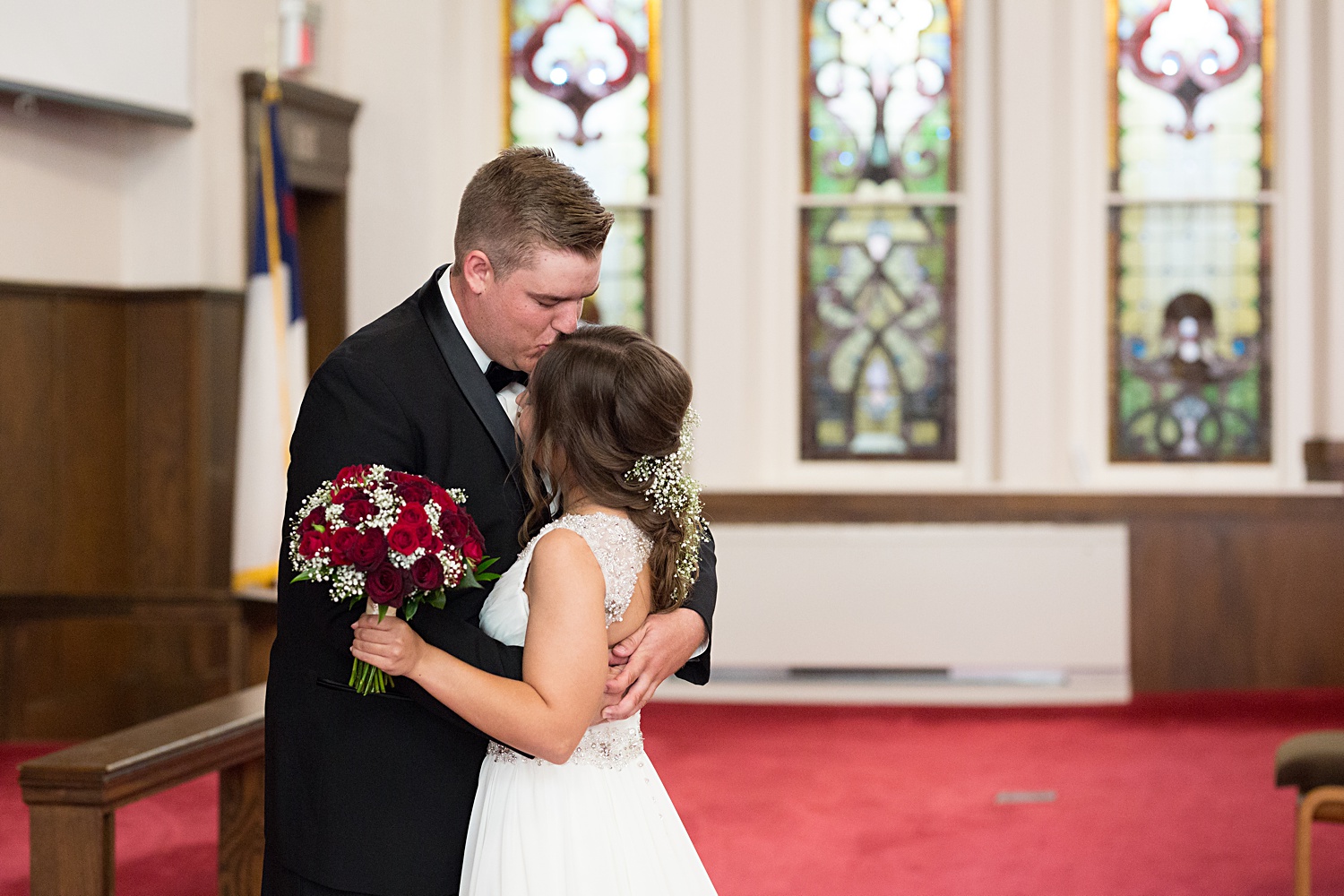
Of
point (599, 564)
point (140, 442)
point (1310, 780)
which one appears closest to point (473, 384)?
point (599, 564)

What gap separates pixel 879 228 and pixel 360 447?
5.66 m

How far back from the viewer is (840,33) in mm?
7242

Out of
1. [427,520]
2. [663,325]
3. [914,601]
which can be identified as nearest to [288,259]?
[663,325]

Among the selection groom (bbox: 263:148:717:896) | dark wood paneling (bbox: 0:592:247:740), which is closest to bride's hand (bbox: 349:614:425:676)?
groom (bbox: 263:148:717:896)

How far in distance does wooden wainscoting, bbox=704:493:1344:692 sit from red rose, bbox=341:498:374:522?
519cm

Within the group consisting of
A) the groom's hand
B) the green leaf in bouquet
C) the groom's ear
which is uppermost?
the groom's ear

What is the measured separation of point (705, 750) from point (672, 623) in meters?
3.88

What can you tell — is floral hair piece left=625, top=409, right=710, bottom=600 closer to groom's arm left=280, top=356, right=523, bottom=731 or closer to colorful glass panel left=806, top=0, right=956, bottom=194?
groom's arm left=280, top=356, right=523, bottom=731

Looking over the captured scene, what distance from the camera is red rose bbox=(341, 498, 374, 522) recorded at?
5.57ft

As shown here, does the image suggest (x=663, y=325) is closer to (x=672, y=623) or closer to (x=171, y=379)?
(x=171, y=379)

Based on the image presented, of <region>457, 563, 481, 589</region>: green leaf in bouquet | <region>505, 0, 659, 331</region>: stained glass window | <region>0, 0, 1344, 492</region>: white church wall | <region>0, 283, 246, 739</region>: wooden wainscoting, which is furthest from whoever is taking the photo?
<region>505, 0, 659, 331</region>: stained glass window

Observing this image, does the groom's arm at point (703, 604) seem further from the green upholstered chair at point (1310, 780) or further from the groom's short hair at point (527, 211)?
the green upholstered chair at point (1310, 780)

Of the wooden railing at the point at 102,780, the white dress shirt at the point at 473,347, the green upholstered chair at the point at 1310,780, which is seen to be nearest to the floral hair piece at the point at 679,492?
the white dress shirt at the point at 473,347

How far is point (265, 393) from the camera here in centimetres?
583
